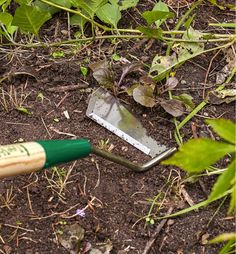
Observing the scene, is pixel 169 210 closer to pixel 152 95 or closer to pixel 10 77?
pixel 152 95

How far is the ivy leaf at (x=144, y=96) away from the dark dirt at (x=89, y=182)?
45 mm

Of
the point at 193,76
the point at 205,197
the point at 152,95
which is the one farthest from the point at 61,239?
the point at 193,76

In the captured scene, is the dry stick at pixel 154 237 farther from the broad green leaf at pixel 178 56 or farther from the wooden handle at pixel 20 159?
the broad green leaf at pixel 178 56

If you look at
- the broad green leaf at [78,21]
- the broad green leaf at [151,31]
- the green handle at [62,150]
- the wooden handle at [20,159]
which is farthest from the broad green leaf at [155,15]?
the wooden handle at [20,159]

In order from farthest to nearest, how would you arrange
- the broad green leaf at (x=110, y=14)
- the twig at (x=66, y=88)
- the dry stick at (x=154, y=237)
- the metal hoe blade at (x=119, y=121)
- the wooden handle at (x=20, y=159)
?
1. the broad green leaf at (x=110, y=14)
2. the twig at (x=66, y=88)
3. the metal hoe blade at (x=119, y=121)
4. the dry stick at (x=154, y=237)
5. the wooden handle at (x=20, y=159)

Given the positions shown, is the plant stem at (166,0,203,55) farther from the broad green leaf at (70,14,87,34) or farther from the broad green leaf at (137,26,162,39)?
the broad green leaf at (70,14,87,34)

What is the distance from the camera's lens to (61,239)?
1.65m

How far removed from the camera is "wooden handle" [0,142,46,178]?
1.41 metres

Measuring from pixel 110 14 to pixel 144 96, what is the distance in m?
0.36

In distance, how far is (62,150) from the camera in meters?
1.49

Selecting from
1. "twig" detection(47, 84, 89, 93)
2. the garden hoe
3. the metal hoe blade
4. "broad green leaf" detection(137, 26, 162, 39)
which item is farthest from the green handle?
"broad green leaf" detection(137, 26, 162, 39)

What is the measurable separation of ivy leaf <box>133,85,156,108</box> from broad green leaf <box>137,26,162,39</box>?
203 mm

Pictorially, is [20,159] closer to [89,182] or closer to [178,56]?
[89,182]

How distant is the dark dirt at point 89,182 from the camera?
1667mm
